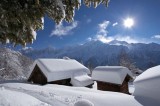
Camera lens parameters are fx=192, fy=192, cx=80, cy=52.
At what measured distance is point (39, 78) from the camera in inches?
1194

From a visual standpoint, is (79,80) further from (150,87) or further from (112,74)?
(150,87)

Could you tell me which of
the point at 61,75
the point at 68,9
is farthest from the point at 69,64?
the point at 68,9

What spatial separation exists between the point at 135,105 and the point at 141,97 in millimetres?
1569

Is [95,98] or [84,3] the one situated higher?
[84,3]

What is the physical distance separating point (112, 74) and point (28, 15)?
24916 mm

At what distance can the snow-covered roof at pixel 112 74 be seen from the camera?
2826 cm

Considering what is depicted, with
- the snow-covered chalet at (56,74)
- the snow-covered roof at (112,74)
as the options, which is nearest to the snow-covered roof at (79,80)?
the snow-covered chalet at (56,74)

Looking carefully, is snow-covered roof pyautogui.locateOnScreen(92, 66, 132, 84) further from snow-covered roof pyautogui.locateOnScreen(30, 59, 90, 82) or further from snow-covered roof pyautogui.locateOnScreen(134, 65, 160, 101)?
snow-covered roof pyautogui.locateOnScreen(134, 65, 160, 101)

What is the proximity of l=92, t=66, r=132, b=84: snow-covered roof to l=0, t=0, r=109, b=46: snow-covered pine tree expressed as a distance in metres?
23.0

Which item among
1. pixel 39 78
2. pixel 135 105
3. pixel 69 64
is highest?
pixel 69 64

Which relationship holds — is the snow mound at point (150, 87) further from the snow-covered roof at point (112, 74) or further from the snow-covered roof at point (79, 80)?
the snow-covered roof at point (79, 80)

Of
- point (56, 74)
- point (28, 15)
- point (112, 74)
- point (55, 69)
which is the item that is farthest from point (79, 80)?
point (28, 15)

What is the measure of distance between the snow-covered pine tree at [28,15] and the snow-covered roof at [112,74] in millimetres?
22965

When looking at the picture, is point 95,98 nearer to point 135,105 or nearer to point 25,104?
point 135,105
